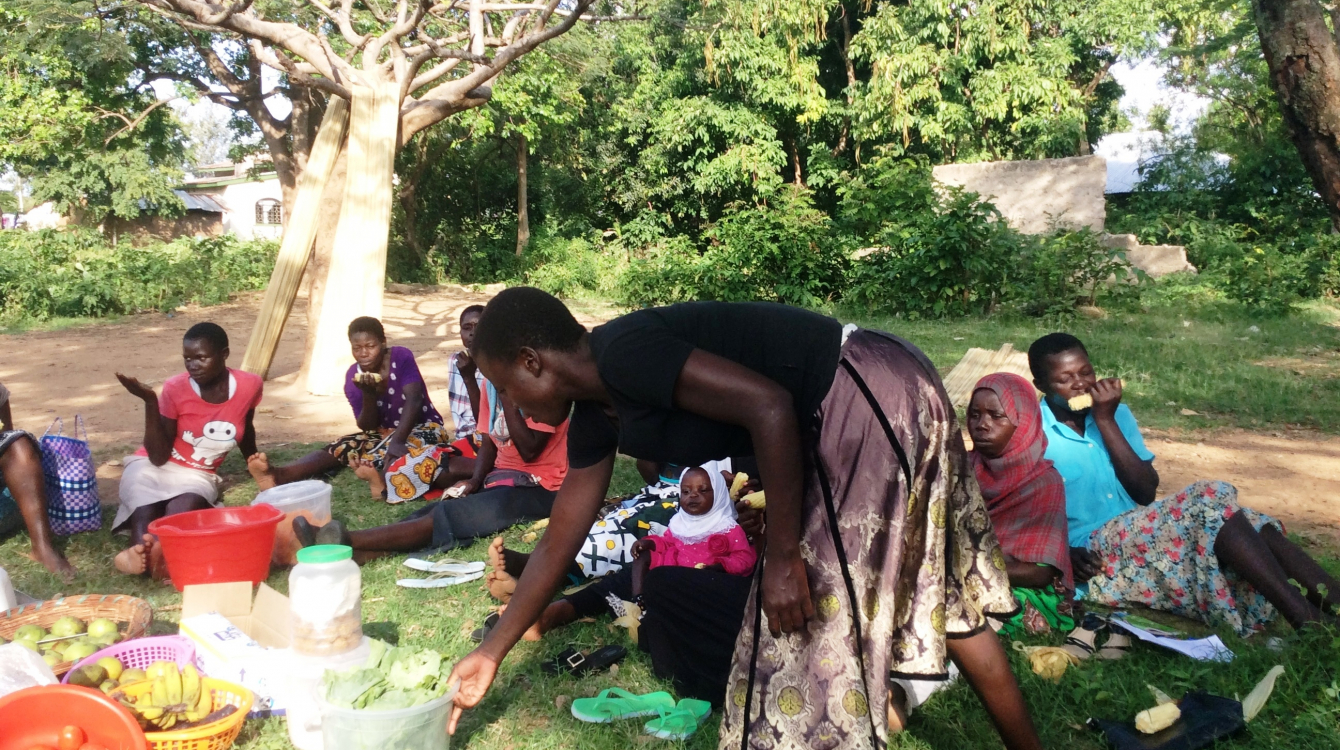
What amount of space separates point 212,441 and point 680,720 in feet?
10.1

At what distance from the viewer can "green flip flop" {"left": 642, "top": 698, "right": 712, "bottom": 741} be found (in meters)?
2.67

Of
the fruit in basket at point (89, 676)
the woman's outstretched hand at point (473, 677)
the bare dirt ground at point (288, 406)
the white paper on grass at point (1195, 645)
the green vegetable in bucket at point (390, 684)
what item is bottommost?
the bare dirt ground at point (288, 406)

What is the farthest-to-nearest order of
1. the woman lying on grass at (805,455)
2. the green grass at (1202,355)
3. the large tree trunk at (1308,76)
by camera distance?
the green grass at (1202,355), the large tree trunk at (1308,76), the woman lying on grass at (805,455)

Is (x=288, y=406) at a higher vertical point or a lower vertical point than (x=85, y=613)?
lower

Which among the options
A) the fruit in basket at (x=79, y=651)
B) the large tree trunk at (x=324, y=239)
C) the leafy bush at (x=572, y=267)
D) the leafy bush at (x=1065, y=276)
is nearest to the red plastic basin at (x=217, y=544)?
the fruit in basket at (x=79, y=651)

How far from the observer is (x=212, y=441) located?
15.5 feet

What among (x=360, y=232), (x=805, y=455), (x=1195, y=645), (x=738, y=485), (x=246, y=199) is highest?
(x=246, y=199)

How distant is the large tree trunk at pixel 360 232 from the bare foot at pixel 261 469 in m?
3.28

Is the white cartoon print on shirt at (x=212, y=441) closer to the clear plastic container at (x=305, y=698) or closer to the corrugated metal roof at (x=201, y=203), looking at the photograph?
the clear plastic container at (x=305, y=698)

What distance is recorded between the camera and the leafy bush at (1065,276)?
38.5 feet

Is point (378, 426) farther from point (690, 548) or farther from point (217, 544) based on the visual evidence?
point (690, 548)

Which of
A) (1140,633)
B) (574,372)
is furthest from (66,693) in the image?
(1140,633)

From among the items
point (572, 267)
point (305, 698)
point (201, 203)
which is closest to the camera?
point (305, 698)

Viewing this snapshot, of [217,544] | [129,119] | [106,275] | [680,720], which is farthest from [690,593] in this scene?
[129,119]
